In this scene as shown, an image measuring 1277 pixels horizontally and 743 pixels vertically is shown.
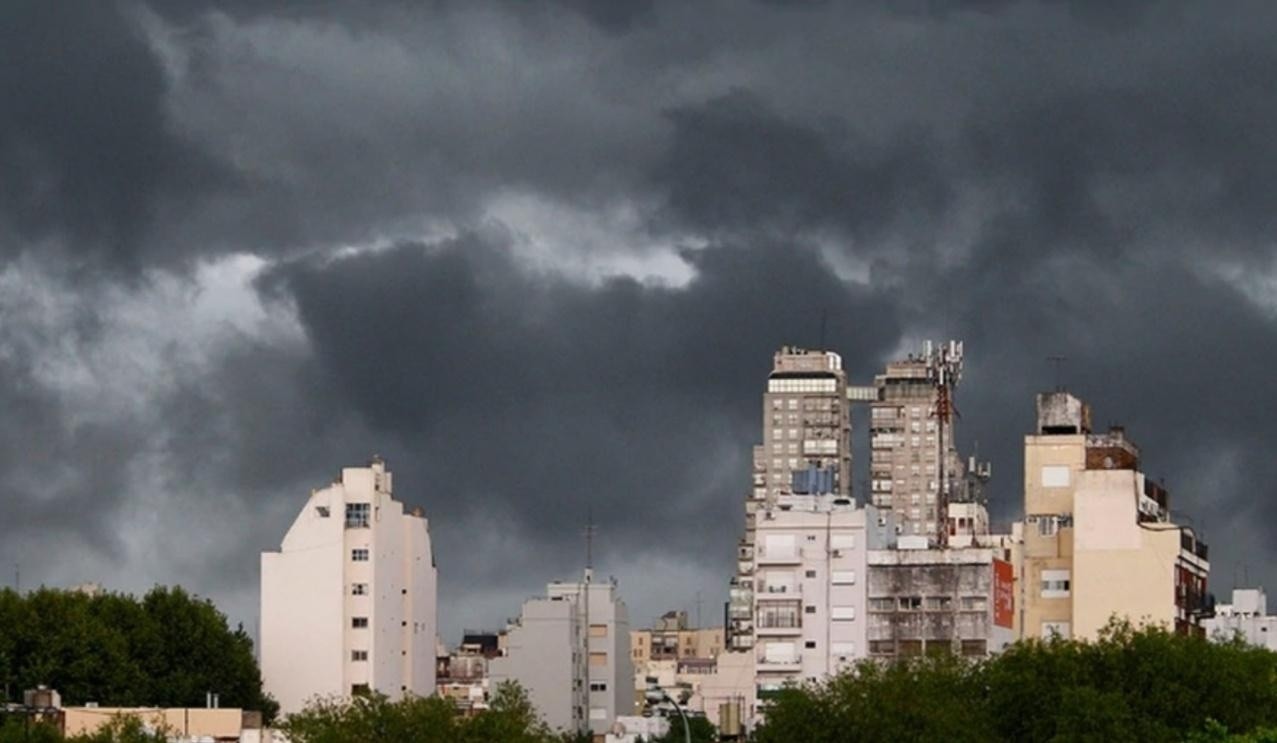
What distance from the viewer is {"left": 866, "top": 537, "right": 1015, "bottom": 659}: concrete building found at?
191 meters

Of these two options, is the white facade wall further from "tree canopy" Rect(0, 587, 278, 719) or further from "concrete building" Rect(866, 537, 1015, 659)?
"tree canopy" Rect(0, 587, 278, 719)

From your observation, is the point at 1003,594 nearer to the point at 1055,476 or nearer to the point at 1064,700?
the point at 1055,476

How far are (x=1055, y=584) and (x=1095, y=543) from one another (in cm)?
477

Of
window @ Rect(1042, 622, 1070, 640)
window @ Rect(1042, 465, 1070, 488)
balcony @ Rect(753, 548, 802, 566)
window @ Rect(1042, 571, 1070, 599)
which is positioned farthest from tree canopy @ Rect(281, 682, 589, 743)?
window @ Rect(1042, 465, 1070, 488)

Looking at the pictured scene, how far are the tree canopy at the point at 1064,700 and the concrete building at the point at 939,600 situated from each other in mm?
47917

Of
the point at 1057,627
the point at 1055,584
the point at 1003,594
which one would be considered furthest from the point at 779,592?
the point at 1057,627

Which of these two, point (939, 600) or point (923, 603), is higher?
point (939, 600)

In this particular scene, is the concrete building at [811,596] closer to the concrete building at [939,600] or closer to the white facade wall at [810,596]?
the white facade wall at [810,596]

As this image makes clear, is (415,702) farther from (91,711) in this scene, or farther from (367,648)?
(367,648)

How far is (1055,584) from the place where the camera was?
196 meters

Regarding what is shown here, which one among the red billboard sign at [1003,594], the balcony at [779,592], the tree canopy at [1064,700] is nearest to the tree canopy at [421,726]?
the tree canopy at [1064,700]

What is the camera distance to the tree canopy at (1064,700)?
130 meters

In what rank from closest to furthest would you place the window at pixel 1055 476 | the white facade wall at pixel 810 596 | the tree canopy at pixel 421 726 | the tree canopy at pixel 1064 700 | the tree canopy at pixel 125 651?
1. the tree canopy at pixel 421 726
2. the tree canopy at pixel 1064 700
3. the tree canopy at pixel 125 651
4. the window at pixel 1055 476
5. the white facade wall at pixel 810 596

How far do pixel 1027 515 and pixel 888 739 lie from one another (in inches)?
2676
